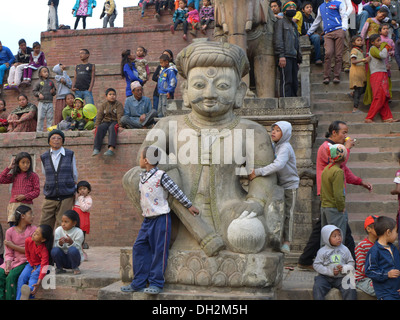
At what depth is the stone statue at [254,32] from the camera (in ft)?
28.1

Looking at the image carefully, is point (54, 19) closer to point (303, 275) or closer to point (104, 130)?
point (104, 130)

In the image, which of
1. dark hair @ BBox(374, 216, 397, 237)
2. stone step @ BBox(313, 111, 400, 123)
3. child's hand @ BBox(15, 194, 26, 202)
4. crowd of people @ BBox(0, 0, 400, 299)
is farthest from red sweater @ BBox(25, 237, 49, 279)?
stone step @ BBox(313, 111, 400, 123)

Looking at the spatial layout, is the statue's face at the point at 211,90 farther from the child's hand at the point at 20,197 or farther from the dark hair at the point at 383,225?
the child's hand at the point at 20,197

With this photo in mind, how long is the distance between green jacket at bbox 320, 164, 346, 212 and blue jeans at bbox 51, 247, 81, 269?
289 cm

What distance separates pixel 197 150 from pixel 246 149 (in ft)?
1.56

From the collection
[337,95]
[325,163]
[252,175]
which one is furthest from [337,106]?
[252,175]

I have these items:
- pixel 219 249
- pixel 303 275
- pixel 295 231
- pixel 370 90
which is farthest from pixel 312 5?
pixel 219 249

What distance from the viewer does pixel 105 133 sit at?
10.9 metres

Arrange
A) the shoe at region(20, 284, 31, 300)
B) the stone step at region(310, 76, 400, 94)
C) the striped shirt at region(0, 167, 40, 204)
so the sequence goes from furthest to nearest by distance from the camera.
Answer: the stone step at region(310, 76, 400, 94) < the striped shirt at region(0, 167, 40, 204) < the shoe at region(20, 284, 31, 300)

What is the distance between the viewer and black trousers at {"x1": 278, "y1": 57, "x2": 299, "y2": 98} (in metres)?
9.34

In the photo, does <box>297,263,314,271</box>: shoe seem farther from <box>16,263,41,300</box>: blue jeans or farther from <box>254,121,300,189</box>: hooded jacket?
<box>16,263,41,300</box>: blue jeans

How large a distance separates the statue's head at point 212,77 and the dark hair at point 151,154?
590mm

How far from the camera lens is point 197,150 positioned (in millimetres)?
5582

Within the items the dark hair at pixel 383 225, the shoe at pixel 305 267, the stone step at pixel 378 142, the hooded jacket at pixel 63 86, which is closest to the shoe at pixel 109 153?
the hooded jacket at pixel 63 86
